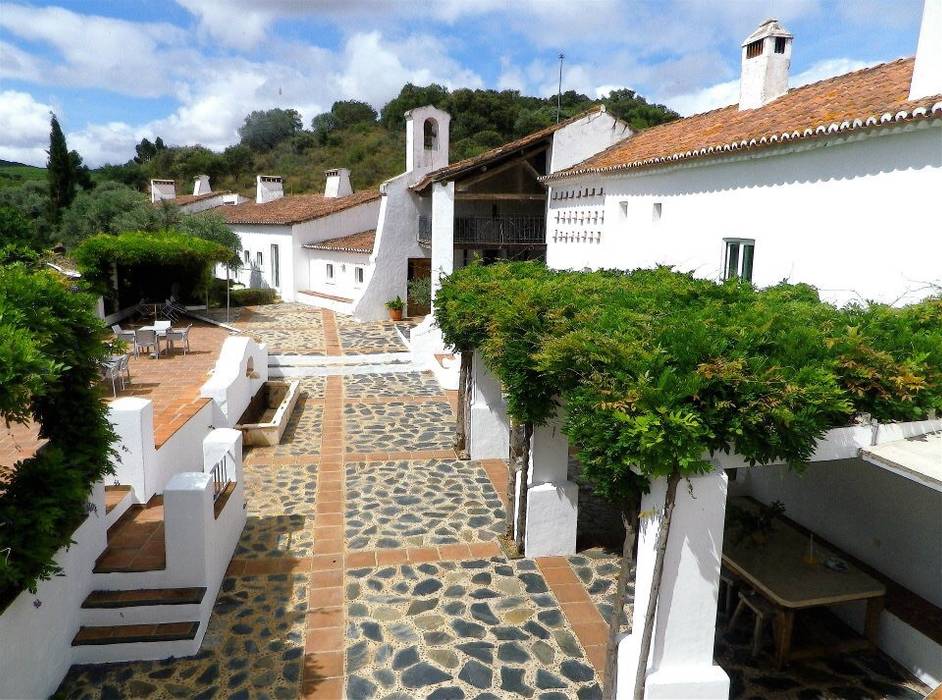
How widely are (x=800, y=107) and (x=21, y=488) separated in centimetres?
1240

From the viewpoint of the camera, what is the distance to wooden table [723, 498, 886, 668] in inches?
244

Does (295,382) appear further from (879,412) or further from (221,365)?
(879,412)

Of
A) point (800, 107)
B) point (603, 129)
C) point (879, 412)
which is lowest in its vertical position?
point (879, 412)

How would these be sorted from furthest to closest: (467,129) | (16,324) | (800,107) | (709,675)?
(467,129) < (800,107) < (709,675) < (16,324)

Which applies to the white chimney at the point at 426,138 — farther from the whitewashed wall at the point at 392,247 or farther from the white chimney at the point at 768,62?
the white chimney at the point at 768,62

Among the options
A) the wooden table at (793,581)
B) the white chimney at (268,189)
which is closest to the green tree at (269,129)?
the white chimney at (268,189)

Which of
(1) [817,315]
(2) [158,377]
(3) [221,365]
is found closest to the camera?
(1) [817,315]

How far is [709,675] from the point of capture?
4996mm

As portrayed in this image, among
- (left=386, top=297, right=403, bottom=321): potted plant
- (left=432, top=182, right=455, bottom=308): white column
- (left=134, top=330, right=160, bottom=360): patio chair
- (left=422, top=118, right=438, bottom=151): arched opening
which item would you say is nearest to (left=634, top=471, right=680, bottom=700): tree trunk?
(left=134, top=330, right=160, bottom=360): patio chair

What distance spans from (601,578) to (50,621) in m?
5.86

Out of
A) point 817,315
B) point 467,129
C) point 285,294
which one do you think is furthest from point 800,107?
point 467,129

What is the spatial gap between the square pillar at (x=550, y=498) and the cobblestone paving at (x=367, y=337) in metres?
13.2

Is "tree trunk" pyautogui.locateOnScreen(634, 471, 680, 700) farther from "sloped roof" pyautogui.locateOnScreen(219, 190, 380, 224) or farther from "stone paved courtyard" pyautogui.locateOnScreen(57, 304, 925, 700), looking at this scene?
"sloped roof" pyautogui.locateOnScreen(219, 190, 380, 224)

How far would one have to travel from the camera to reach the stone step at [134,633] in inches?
246
